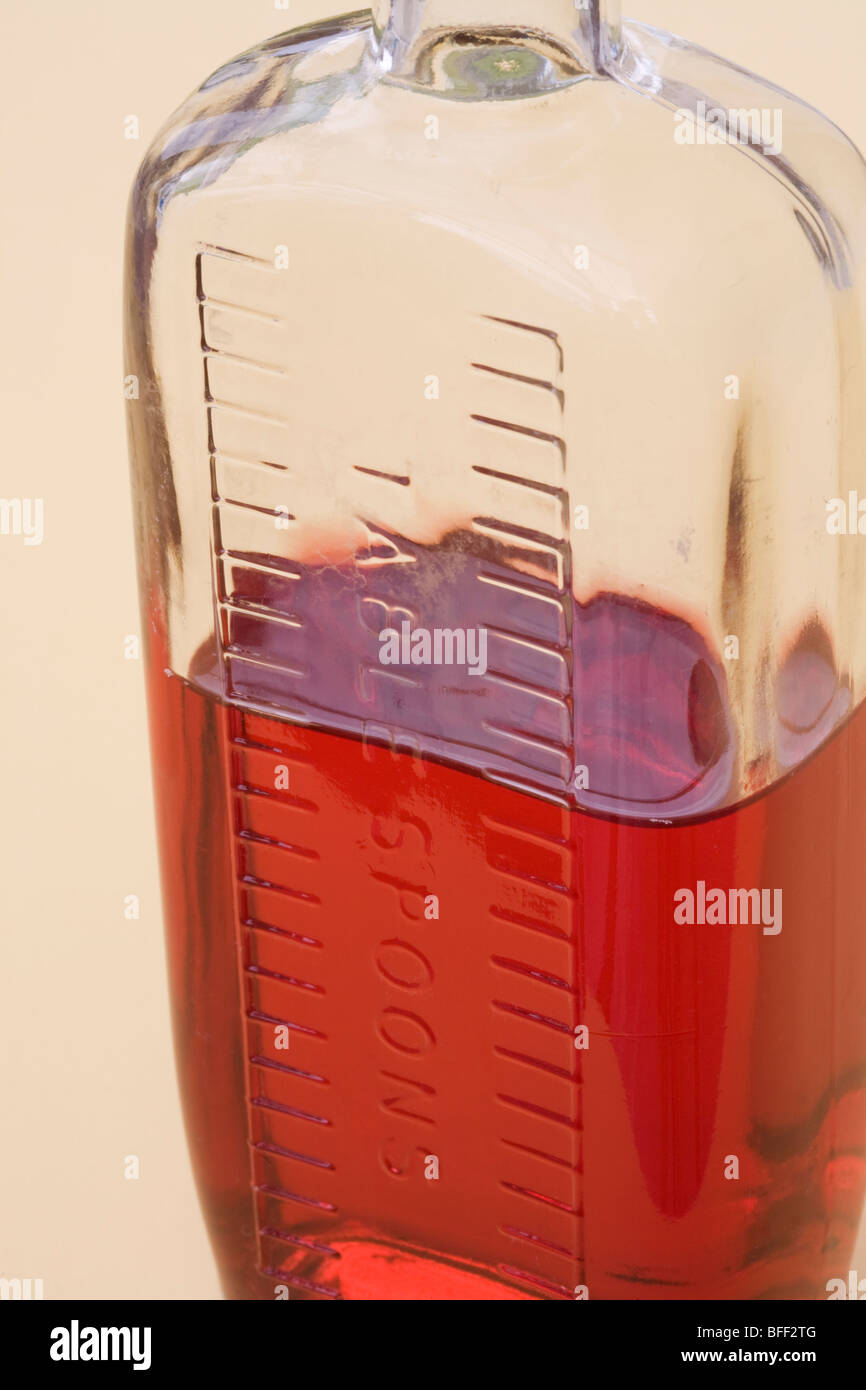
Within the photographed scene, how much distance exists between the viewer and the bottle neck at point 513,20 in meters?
0.70

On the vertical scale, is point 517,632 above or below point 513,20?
below

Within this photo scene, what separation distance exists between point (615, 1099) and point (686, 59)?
42cm

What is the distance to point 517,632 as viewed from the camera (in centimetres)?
73

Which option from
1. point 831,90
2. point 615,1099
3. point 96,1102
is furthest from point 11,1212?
point 831,90

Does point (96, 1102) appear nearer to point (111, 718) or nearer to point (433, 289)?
point (111, 718)

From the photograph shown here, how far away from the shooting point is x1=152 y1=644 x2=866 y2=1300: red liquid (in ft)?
2.42

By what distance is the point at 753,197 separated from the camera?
0.69 meters

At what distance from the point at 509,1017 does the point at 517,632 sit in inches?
6.3
